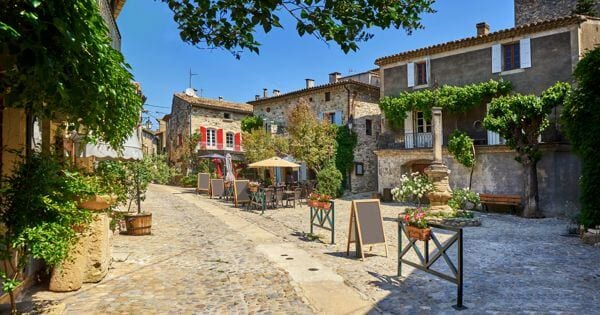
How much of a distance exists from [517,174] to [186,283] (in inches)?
594

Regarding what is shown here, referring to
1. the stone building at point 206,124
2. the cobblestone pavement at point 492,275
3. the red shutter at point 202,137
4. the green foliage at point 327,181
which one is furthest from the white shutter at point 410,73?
the red shutter at point 202,137

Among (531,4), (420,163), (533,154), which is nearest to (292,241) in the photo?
(533,154)

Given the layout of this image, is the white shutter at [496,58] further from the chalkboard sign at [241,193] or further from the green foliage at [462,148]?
the chalkboard sign at [241,193]

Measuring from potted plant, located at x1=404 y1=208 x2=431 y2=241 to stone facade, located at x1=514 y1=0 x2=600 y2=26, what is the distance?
22327 mm

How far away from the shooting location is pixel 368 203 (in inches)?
292

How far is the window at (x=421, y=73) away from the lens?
1998cm

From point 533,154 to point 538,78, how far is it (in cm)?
410

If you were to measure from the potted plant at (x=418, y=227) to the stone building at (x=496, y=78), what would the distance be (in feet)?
39.8

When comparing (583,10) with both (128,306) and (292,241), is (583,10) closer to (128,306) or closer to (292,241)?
(292,241)

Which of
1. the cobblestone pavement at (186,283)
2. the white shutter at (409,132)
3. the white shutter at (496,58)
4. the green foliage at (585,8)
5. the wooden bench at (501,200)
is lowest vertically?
the cobblestone pavement at (186,283)

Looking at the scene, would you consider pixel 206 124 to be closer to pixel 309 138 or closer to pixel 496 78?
pixel 309 138

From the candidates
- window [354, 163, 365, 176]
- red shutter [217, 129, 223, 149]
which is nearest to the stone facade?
window [354, 163, 365, 176]

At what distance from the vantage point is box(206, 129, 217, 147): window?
33.2 meters

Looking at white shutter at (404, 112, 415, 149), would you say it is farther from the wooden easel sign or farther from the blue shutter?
the wooden easel sign
